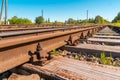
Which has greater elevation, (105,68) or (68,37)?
(68,37)

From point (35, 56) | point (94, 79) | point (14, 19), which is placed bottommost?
point (94, 79)

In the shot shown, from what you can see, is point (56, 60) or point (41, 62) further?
point (56, 60)

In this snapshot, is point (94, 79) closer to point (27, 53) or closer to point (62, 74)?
point (62, 74)

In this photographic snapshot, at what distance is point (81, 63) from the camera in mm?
2469

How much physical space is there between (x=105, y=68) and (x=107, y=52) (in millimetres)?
1101

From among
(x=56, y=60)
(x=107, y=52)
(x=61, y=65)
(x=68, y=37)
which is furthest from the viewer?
(x=68, y=37)

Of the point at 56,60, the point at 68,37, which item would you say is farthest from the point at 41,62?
the point at 68,37

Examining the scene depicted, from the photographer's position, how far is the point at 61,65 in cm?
235

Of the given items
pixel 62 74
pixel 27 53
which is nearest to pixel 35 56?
pixel 27 53

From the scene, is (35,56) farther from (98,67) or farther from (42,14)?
(42,14)

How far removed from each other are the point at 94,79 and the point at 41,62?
2.71 feet

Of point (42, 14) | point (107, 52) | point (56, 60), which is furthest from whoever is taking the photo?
point (42, 14)

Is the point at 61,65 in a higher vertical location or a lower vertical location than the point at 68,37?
lower

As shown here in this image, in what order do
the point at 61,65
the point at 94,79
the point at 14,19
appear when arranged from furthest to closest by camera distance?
the point at 14,19, the point at 61,65, the point at 94,79
